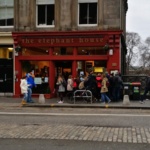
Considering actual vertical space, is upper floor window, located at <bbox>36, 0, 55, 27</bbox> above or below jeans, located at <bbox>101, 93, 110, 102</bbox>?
above

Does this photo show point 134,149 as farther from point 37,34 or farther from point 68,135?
point 37,34

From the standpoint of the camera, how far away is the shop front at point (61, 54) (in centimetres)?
2338

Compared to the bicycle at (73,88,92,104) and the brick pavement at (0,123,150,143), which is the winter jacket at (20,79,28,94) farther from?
the brick pavement at (0,123,150,143)

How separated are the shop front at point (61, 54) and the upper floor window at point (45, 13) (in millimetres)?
1051

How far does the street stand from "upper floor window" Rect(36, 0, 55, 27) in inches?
435

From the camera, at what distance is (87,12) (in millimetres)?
24359

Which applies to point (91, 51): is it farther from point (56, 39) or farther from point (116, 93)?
point (116, 93)

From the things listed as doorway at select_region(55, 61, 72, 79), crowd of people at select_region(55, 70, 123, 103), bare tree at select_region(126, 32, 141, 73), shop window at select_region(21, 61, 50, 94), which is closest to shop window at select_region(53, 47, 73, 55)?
doorway at select_region(55, 61, 72, 79)

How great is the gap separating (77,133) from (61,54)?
13846mm

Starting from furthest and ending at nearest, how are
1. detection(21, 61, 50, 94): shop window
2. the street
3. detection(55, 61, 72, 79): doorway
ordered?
detection(55, 61, 72, 79): doorway → detection(21, 61, 50, 94): shop window → the street

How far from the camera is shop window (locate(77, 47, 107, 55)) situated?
78.1 feet

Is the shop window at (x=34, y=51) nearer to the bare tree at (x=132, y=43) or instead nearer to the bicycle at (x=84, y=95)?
the bicycle at (x=84, y=95)

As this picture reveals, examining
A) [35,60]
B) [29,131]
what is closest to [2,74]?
[35,60]

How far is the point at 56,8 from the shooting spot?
80.3 ft
